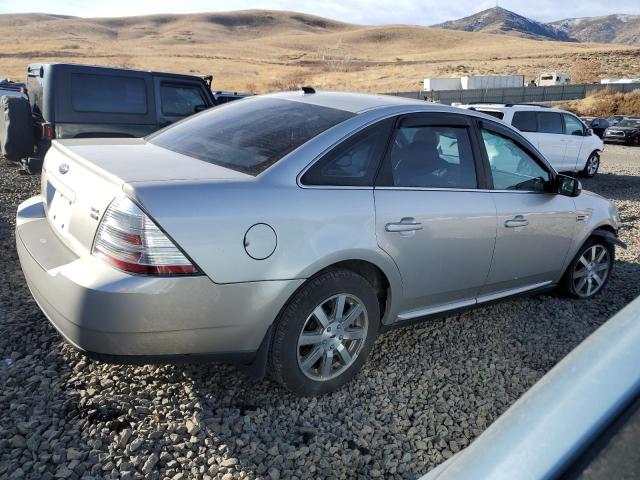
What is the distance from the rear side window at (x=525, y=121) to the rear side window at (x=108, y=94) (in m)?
7.64

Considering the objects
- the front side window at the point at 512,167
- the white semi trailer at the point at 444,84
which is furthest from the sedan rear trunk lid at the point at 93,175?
the white semi trailer at the point at 444,84

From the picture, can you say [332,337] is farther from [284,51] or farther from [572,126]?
[284,51]

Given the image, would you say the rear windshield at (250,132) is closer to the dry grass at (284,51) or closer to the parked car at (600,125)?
the parked car at (600,125)

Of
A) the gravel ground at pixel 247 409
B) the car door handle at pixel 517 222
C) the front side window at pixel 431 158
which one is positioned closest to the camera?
the gravel ground at pixel 247 409

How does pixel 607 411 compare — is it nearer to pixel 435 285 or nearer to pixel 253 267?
pixel 253 267

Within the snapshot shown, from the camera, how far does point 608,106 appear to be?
3450 centimetres

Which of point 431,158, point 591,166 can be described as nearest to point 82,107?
point 431,158

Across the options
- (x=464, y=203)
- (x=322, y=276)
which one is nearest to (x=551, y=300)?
(x=464, y=203)

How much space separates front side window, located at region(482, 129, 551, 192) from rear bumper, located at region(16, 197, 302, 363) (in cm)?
195

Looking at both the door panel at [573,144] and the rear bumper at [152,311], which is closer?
the rear bumper at [152,311]

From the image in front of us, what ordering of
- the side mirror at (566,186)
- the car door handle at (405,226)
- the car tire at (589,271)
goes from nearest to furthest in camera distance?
the car door handle at (405,226) < the side mirror at (566,186) < the car tire at (589,271)

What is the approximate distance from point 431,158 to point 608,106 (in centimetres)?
3624

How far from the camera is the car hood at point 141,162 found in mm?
2658

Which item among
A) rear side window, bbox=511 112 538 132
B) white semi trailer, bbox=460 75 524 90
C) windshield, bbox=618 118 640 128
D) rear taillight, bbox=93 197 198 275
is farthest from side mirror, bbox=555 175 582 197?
white semi trailer, bbox=460 75 524 90
